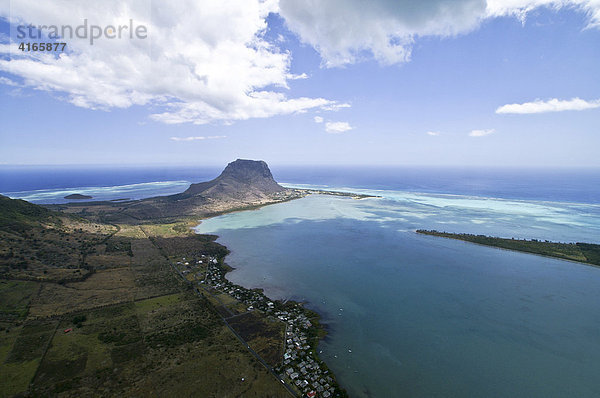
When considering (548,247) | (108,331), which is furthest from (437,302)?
(108,331)

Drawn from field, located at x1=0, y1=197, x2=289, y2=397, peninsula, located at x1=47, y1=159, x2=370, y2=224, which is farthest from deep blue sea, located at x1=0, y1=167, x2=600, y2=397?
peninsula, located at x1=47, y1=159, x2=370, y2=224

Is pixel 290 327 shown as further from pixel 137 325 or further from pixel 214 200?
pixel 214 200

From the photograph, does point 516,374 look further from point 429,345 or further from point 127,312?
point 127,312

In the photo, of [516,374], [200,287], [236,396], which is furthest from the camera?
[200,287]

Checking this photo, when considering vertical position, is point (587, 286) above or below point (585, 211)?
below

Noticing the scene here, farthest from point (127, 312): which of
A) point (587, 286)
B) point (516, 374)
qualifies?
point (587, 286)

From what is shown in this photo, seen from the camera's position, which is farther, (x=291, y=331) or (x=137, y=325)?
(x=137, y=325)

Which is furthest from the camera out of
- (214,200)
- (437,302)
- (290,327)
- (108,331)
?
(214,200)
